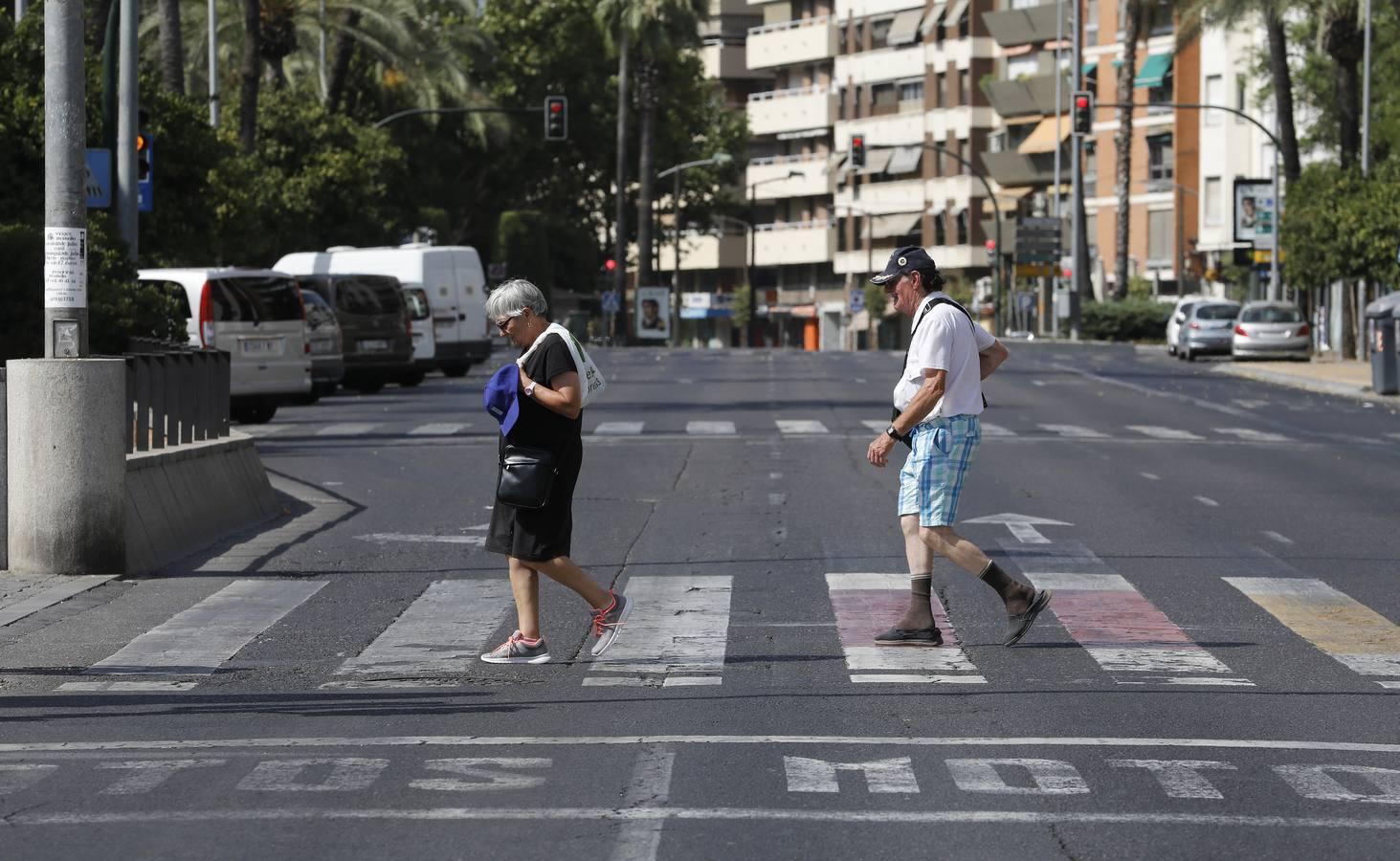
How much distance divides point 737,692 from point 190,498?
A: 707 cm

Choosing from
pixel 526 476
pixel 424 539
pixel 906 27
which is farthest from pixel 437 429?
pixel 906 27

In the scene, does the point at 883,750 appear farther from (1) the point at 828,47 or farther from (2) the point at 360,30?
(1) the point at 828,47

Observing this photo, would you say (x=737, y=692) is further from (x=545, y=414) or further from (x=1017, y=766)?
(x=1017, y=766)

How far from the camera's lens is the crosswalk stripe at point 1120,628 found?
33.7ft

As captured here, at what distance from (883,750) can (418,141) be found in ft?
263

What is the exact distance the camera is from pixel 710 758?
797cm

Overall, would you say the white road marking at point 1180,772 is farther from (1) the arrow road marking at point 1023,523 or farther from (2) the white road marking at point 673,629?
(1) the arrow road marking at point 1023,523

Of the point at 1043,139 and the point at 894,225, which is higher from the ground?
the point at 1043,139

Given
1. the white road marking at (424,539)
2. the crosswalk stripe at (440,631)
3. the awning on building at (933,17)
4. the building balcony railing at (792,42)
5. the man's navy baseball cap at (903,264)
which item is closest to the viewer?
the crosswalk stripe at (440,631)

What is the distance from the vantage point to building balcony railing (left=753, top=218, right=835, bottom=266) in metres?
120

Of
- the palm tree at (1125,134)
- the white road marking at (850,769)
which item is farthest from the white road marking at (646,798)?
the palm tree at (1125,134)

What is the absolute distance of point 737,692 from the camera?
9.52 m

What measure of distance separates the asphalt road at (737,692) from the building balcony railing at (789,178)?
329 ft

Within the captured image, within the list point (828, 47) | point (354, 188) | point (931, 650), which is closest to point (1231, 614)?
point (931, 650)
